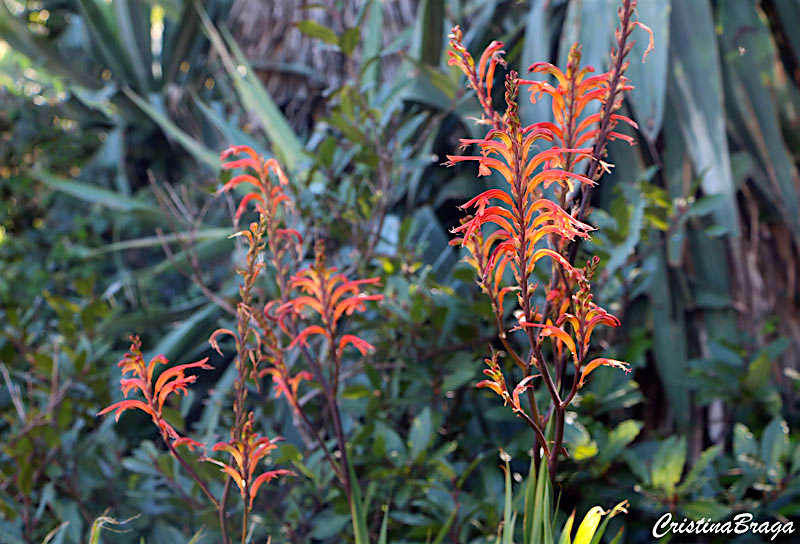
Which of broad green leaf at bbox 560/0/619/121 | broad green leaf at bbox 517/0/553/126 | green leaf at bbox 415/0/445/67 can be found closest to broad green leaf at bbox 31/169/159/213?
green leaf at bbox 415/0/445/67

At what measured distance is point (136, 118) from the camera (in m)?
2.20

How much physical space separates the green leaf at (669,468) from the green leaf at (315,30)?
825 mm

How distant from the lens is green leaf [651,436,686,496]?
3.14 ft

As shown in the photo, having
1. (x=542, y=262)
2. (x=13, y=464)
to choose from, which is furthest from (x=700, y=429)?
(x=13, y=464)

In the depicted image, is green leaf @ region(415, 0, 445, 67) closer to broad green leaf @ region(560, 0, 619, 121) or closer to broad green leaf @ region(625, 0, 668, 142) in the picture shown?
broad green leaf @ region(560, 0, 619, 121)

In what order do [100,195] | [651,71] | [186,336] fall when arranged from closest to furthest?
[651,71] < [186,336] < [100,195]

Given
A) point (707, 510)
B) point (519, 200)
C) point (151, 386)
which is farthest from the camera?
point (707, 510)

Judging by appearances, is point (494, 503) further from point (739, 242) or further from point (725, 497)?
point (739, 242)

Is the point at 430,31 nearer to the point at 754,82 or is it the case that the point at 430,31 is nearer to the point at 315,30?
the point at 315,30

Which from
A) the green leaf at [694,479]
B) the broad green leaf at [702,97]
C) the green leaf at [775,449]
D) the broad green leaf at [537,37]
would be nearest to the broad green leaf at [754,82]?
the broad green leaf at [702,97]

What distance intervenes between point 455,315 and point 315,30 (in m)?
0.52

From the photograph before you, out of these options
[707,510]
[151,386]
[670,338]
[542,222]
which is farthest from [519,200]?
[670,338]

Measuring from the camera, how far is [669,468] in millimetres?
965

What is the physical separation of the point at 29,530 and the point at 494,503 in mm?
615
